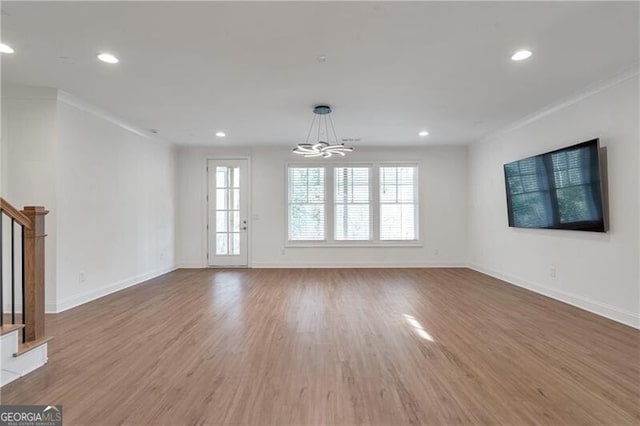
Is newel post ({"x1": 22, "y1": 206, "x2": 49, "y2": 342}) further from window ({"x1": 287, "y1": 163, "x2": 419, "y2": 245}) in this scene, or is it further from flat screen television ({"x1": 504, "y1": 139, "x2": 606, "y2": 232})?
flat screen television ({"x1": 504, "y1": 139, "x2": 606, "y2": 232})

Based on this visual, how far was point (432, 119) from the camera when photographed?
510cm

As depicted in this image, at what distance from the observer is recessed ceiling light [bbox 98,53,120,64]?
3006 mm

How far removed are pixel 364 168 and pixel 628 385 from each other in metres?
5.64

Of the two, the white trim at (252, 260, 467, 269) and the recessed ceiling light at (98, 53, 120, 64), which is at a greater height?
the recessed ceiling light at (98, 53, 120, 64)

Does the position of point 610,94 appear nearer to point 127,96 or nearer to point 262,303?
point 262,303

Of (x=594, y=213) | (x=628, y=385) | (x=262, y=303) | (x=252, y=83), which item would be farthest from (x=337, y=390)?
(x=594, y=213)

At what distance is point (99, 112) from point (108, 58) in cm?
193

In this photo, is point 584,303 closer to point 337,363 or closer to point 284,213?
point 337,363

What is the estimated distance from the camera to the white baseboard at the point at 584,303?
11.1 ft

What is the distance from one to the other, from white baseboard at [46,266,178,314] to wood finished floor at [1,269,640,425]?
0.20 metres

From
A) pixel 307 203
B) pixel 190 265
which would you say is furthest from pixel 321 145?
pixel 190 265

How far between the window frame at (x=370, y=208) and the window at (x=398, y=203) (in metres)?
0.07

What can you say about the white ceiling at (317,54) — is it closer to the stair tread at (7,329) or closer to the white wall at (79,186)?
the white wall at (79,186)

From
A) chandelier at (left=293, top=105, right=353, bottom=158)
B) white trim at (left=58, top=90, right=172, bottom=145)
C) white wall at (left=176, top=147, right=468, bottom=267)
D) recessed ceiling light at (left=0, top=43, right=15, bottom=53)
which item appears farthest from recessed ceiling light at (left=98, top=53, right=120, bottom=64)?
white wall at (left=176, top=147, right=468, bottom=267)
